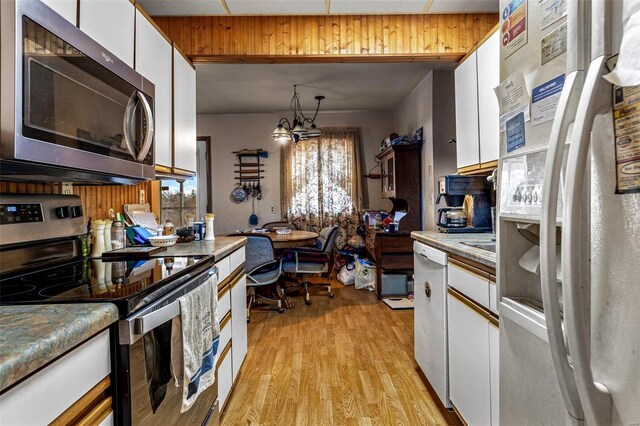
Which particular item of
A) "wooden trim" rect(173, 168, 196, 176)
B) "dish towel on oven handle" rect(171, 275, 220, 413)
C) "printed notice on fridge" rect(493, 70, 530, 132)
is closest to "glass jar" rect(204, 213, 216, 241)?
"wooden trim" rect(173, 168, 196, 176)

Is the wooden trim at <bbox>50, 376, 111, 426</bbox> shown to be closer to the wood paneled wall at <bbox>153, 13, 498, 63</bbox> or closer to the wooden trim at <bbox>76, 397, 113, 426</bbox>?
the wooden trim at <bbox>76, 397, 113, 426</bbox>

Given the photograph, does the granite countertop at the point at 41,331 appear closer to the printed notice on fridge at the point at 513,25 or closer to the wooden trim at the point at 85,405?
the wooden trim at the point at 85,405

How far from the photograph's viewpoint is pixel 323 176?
18.6 ft

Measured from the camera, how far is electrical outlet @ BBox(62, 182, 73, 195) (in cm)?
161

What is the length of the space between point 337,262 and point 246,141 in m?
2.44

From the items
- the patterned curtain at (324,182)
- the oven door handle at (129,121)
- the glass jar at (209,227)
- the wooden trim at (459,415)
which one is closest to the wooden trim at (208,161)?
the patterned curtain at (324,182)

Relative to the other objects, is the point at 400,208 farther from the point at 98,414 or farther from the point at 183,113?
the point at 98,414

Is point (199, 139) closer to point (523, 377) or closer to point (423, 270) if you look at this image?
point (423, 270)

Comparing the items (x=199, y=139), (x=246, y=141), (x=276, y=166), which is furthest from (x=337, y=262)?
(x=199, y=139)

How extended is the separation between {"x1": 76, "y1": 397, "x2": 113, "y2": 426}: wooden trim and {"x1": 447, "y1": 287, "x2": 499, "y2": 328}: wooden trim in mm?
1276

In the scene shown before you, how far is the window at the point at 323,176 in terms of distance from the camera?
5645 millimetres

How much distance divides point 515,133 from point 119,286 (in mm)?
1221

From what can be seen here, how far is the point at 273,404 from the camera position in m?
2.04

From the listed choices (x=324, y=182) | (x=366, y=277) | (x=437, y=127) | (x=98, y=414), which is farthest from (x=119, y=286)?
(x=324, y=182)
